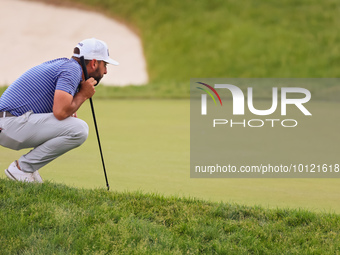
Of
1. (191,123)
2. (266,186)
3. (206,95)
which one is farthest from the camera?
(206,95)

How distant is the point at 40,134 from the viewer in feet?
14.2

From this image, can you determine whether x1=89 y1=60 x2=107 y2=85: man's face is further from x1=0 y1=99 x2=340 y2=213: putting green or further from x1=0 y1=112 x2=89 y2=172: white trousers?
x1=0 y1=99 x2=340 y2=213: putting green

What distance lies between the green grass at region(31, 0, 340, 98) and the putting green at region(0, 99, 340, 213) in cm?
691

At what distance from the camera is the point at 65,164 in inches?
220

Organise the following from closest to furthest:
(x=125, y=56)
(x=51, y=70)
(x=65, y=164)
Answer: (x=51, y=70), (x=65, y=164), (x=125, y=56)

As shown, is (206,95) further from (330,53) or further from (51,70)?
(51,70)

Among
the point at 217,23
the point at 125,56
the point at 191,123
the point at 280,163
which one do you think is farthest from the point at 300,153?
the point at 217,23

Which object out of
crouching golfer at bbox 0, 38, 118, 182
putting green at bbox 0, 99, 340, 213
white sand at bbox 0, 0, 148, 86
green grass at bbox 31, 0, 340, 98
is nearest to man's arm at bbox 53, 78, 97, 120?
crouching golfer at bbox 0, 38, 118, 182

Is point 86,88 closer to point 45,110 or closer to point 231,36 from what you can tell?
point 45,110

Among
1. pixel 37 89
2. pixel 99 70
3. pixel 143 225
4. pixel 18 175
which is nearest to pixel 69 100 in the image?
pixel 37 89

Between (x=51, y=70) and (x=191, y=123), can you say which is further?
(x=191, y=123)

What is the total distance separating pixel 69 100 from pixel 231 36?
13.1m

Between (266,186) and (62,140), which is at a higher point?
(62,140)

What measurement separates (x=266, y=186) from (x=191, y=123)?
3.36 m
